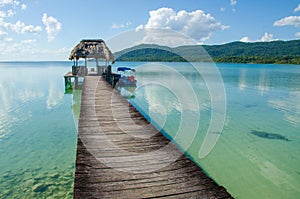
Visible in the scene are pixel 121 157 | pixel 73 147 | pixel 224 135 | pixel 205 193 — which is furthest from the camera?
pixel 224 135

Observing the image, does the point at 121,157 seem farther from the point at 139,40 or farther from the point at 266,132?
the point at 266,132

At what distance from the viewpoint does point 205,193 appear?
214cm

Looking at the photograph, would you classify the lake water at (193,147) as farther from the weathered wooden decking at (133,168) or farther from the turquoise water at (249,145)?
the weathered wooden decking at (133,168)

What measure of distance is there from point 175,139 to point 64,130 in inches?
172

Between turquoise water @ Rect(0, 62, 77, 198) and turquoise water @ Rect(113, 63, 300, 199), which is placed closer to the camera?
turquoise water @ Rect(0, 62, 77, 198)

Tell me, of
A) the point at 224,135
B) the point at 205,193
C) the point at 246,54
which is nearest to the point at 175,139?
the point at 224,135

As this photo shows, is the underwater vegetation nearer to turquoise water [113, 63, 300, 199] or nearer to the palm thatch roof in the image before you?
turquoise water [113, 63, 300, 199]

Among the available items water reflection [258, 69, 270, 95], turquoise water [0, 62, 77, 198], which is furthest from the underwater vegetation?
water reflection [258, 69, 270, 95]

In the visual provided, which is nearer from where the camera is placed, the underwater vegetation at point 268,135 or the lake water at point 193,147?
the lake water at point 193,147

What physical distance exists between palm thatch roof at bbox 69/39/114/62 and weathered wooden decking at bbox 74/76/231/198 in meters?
13.9

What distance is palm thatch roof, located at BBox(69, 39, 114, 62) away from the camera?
57.3 ft

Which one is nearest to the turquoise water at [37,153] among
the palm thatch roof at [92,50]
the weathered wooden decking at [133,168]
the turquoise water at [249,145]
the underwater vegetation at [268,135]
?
the weathered wooden decking at [133,168]

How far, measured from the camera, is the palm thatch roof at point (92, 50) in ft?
57.3

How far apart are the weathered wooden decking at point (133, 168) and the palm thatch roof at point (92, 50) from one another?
1395 cm
